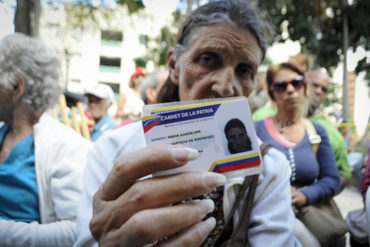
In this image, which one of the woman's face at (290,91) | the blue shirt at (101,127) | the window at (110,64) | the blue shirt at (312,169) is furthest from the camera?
the window at (110,64)

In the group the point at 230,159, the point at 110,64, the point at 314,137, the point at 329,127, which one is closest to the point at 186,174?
the point at 230,159

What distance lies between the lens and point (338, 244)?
7.06ft

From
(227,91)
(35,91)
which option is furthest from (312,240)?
(35,91)

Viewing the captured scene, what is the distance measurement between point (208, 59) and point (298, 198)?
4.19 feet

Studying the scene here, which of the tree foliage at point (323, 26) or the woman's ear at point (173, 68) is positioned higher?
the tree foliage at point (323, 26)

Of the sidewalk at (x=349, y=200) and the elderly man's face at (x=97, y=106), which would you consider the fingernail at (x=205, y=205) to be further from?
the sidewalk at (x=349, y=200)

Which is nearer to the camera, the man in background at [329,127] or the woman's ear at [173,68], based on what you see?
the woman's ear at [173,68]

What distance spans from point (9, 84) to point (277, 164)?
1.70 meters

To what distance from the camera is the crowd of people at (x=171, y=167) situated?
0.72 m

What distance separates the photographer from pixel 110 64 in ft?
121

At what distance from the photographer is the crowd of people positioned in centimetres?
72

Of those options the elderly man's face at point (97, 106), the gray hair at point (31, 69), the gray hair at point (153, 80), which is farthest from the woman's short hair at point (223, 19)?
the elderly man's face at point (97, 106)

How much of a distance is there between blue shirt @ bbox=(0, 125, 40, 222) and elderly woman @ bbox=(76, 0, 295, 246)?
631mm

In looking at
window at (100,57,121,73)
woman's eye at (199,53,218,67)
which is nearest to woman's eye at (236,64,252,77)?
woman's eye at (199,53,218,67)
